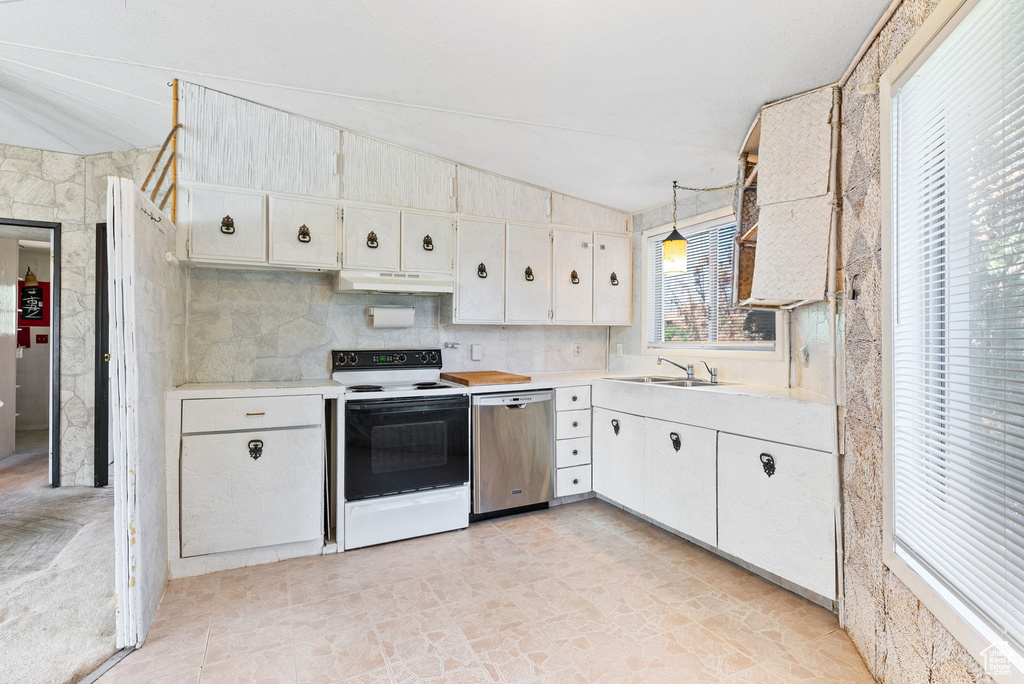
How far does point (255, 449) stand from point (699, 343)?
2.93 m

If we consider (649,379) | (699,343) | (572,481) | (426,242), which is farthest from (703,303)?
(426,242)

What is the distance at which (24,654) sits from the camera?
1.94 m

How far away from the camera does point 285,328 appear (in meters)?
3.36

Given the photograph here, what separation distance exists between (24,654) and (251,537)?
94cm

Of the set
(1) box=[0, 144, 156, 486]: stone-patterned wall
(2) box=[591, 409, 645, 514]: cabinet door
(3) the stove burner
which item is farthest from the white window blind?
(1) box=[0, 144, 156, 486]: stone-patterned wall

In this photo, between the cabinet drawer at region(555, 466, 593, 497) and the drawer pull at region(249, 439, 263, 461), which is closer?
the drawer pull at region(249, 439, 263, 461)

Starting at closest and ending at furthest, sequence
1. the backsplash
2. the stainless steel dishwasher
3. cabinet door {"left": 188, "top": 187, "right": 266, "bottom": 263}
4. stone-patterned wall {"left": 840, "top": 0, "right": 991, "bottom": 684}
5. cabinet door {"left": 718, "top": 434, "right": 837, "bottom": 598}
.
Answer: stone-patterned wall {"left": 840, "top": 0, "right": 991, "bottom": 684} < cabinet door {"left": 718, "top": 434, "right": 837, "bottom": 598} < cabinet door {"left": 188, "top": 187, "right": 266, "bottom": 263} < the backsplash < the stainless steel dishwasher

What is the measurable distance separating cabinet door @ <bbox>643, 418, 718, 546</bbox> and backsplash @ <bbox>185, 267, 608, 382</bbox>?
1.49 meters

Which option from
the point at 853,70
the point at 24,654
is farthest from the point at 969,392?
the point at 24,654

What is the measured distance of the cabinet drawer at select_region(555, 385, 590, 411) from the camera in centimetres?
358

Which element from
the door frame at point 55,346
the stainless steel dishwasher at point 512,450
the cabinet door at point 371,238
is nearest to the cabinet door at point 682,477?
the stainless steel dishwasher at point 512,450

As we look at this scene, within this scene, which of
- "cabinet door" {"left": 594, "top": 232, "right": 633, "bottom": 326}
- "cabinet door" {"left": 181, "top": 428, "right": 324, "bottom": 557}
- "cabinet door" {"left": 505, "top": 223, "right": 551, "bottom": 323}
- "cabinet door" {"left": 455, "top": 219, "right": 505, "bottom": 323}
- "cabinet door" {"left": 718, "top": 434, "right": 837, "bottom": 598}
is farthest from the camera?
"cabinet door" {"left": 594, "top": 232, "right": 633, "bottom": 326}

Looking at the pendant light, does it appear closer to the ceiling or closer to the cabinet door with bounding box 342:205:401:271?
the ceiling

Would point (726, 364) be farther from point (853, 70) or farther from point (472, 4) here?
point (472, 4)
